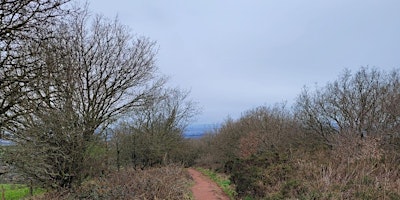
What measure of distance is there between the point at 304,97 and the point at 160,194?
2111 cm

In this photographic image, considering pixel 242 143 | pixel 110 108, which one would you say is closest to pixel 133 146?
pixel 242 143

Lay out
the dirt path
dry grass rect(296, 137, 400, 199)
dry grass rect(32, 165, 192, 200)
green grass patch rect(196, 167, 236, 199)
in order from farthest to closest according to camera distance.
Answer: green grass patch rect(196, 167, 236, 199), the dirt path, dry grass rect(32, 165, 192, 200), dry grass rect(296, 137, 400, 199)

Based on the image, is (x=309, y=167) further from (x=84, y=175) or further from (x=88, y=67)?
(x=88, y=67)

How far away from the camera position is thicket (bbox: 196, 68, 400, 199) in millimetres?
8516

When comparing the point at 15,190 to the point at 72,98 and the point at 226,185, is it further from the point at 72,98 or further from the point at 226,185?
the point at 226,185

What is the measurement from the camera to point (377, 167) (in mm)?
9227

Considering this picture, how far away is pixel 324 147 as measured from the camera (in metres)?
16.0

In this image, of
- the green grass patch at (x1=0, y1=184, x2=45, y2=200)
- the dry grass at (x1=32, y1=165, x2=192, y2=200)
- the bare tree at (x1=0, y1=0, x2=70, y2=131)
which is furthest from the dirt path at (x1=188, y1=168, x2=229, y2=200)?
the bare tree at (x1=0, y1=0, x2=70, y2=131)

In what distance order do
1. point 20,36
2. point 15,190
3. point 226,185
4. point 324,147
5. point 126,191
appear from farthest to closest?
point 226,185 < point 324,147 < point 15,190 < point 126,191 < point 20,36

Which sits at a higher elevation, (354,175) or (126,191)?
(126,191)

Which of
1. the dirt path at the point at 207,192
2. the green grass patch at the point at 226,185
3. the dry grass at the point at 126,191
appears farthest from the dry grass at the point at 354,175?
the green grass patch at the point at 226,185

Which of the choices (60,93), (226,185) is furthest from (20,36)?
(226,185)

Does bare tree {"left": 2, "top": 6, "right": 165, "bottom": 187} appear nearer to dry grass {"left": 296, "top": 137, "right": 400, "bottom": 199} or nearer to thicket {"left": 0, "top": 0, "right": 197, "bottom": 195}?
thicket {"left": 0, "top": 0, "right": 197, "bottom": 195}

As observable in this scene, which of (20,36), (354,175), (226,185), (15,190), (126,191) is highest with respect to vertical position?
(20,36)
